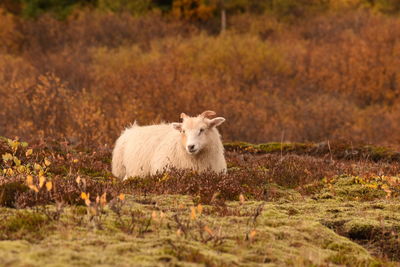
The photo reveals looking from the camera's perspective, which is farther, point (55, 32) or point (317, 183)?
point (55, 32)

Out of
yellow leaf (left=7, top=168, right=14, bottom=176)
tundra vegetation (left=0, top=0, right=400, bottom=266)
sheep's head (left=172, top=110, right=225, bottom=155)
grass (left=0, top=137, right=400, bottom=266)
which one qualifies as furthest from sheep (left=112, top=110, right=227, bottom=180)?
yellow leaf (left=7, top=168, right=14, bottom=176)

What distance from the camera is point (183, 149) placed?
1146cm

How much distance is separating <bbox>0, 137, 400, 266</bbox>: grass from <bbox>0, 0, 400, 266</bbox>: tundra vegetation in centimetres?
2

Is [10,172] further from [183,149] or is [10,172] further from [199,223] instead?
[183,149]

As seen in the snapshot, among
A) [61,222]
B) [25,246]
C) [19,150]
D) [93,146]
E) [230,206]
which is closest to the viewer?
[25,246]

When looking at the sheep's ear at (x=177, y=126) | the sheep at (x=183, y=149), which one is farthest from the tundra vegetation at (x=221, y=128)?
the sheep's ear at (x=177, y=126)

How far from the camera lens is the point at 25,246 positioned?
5.00 m

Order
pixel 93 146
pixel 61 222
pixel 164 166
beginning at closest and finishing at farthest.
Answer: pixel 61 222, pixel 164 166, pixel 93 146

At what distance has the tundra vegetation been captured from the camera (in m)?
5.73

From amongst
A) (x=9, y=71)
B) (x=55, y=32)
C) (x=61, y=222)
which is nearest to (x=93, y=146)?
(x=61, y=222)

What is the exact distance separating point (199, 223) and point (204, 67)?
35.6 meters

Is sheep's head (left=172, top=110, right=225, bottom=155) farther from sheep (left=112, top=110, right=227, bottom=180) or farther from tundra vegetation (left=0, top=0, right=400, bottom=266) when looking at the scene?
tundra vegetation (left=0, top=0, right=400, bottom=266)

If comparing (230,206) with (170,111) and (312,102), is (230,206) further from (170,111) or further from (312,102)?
(312,102)

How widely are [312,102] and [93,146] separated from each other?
67.9 feet
